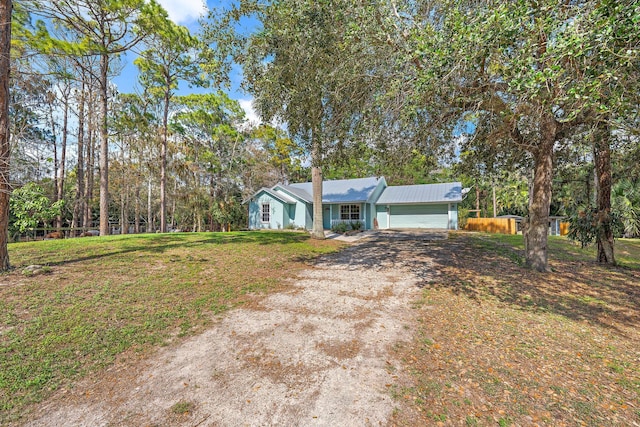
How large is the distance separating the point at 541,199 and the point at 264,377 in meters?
8.33

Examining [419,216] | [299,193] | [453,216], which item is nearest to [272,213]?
[299,193]

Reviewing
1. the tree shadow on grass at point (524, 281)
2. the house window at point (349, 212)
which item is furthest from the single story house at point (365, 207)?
the tree shadow on grass at point (524, 281)

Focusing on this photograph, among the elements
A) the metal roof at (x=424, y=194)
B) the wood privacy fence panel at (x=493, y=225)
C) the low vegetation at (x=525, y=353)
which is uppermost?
the metal roof at (x=424, y=194)

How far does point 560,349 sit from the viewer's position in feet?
12.2

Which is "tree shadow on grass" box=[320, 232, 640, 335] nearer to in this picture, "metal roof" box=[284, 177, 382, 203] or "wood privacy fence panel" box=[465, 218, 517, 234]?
"metal roof" box=[284, 177, 382, 203]

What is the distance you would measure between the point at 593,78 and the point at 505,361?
12.7 ft

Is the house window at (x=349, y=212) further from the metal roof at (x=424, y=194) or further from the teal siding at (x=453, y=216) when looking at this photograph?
the teal siding at (x=453, y=216)

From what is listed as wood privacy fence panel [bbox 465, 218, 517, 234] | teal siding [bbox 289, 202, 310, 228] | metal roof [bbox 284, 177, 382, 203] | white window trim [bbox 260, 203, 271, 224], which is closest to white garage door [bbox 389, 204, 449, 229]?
metal roof [bbox 284, 177, 382, 203]

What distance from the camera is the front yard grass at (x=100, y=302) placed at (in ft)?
10.6

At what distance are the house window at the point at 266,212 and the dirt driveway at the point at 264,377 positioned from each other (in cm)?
1639

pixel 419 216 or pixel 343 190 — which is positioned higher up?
pixel 343 190

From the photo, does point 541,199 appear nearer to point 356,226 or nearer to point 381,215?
point 356,226

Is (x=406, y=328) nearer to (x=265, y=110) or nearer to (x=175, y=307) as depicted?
(x=175, y=307)

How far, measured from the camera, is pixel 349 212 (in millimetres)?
21203
